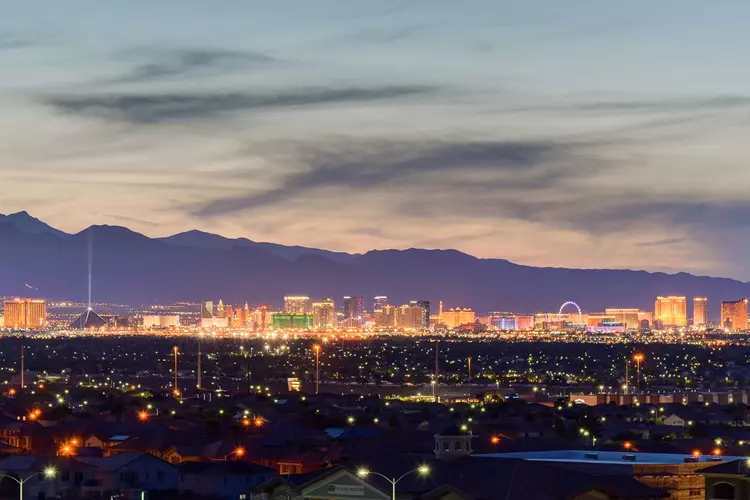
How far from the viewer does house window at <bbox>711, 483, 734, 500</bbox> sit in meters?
44.0

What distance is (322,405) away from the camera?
12025cm

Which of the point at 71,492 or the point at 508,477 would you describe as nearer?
the point at 508,477

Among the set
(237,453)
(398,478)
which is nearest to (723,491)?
(398,478)

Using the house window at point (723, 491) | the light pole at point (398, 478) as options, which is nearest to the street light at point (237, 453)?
the light pole at point (398, 478)

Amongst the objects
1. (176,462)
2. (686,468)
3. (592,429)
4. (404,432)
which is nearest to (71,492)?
(176,462)

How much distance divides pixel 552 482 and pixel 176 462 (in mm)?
34225

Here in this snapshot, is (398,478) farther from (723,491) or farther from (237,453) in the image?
(237,453)

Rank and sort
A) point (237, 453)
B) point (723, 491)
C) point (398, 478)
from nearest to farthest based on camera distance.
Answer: point (723, 491) → point (398, 478) → point (237, 453)

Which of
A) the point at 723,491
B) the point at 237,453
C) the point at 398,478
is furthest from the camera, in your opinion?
the point at 237,453

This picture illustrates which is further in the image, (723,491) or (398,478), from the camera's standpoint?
(398,478)

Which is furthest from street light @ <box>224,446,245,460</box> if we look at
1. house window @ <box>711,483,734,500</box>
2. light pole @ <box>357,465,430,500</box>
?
house window @ <box>711,483,734,500</box>

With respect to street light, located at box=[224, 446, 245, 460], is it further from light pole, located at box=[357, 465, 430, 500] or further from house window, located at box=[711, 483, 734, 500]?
house window, located at box=[711, 483, 734, 500]

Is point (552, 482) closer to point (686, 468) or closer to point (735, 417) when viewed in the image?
point (686, 468)

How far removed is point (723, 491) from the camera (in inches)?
1743
